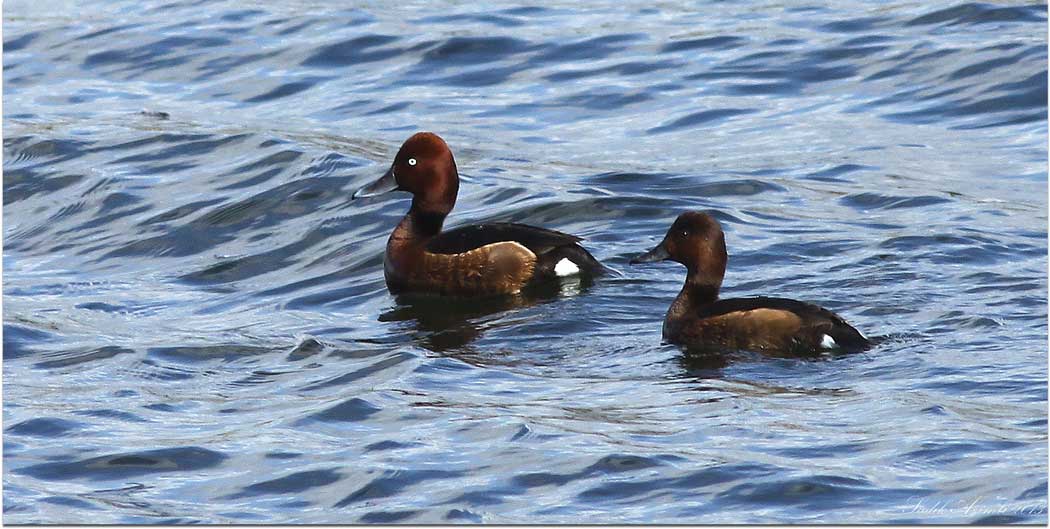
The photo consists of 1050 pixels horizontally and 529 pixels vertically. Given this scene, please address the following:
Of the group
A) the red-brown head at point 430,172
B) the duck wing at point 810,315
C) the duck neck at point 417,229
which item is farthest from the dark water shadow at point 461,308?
the duck wing at point 810,315

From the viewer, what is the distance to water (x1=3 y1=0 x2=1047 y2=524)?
7.29m

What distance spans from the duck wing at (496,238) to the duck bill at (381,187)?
0.75 metres

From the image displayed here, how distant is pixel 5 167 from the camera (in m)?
15.1

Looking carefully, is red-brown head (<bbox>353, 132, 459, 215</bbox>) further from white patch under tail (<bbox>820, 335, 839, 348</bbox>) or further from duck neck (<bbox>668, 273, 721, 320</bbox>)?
white patch under tail (<bbox>820, 335, 839, 348</bbox>)

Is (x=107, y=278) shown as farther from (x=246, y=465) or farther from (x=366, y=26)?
(x=366, y=26)

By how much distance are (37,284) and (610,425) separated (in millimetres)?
5336

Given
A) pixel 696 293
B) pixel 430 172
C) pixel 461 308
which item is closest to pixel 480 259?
pixel 461 308

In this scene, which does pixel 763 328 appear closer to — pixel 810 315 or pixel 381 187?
pixel 810 315

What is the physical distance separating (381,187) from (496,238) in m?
1.25

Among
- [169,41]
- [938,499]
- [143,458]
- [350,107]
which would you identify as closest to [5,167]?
[350,107]

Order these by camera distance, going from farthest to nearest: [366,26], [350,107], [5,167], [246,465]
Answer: [366,26]
[350,107]
[5,167]
[246,465]

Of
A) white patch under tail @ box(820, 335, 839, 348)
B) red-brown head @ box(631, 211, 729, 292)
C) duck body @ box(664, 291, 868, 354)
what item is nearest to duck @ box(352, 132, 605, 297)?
red-brown head @ box(631, 211, 729, 292)

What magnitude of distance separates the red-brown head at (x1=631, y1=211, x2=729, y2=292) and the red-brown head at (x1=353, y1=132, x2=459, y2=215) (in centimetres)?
217

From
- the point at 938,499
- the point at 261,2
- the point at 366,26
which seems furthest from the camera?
the point at 261,2
